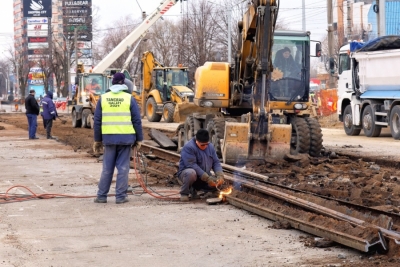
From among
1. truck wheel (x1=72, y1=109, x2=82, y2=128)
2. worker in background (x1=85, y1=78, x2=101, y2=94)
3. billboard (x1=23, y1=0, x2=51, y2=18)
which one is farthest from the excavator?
billboard (x1=23, y1=0, x2=51, y2=18)

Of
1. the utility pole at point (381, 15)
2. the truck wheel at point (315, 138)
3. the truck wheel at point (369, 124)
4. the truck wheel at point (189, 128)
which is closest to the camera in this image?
the truck wheel at point (315, 138)

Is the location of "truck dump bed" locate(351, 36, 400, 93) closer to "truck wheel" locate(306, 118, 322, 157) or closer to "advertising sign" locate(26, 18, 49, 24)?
"truck wheel" locate(306, 118, 322, 157)

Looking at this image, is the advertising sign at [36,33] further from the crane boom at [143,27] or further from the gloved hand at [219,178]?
the gloved hand at [219,178]

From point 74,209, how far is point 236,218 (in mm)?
2516

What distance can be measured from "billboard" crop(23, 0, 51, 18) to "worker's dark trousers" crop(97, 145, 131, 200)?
158 meters

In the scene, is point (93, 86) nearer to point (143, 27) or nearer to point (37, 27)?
point (143, 27)

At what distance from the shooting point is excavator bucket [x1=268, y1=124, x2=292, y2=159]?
17.0 meters

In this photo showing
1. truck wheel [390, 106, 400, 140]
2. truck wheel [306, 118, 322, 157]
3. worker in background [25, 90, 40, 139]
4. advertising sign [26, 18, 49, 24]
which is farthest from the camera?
advertising sign [26, 18, 49, 24]

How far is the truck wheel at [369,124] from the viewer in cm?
2730

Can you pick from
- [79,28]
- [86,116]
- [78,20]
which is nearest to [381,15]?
[86,116]

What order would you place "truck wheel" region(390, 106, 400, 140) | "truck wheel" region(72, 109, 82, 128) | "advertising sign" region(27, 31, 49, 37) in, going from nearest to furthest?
"truck wheel" region(390, 106, 400, 140), "truck wheel" region(72, 109, 82, 128), "advertising sign" region(27, 31, 49, 37)

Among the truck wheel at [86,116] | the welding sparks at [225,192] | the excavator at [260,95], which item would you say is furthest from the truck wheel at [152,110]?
the welding sparks at [225,192]

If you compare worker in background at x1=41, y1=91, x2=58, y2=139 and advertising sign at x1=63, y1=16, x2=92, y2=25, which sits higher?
advertising sign at x1=63, y1=16, x2=92, y2=25

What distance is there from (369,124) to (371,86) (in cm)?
137
